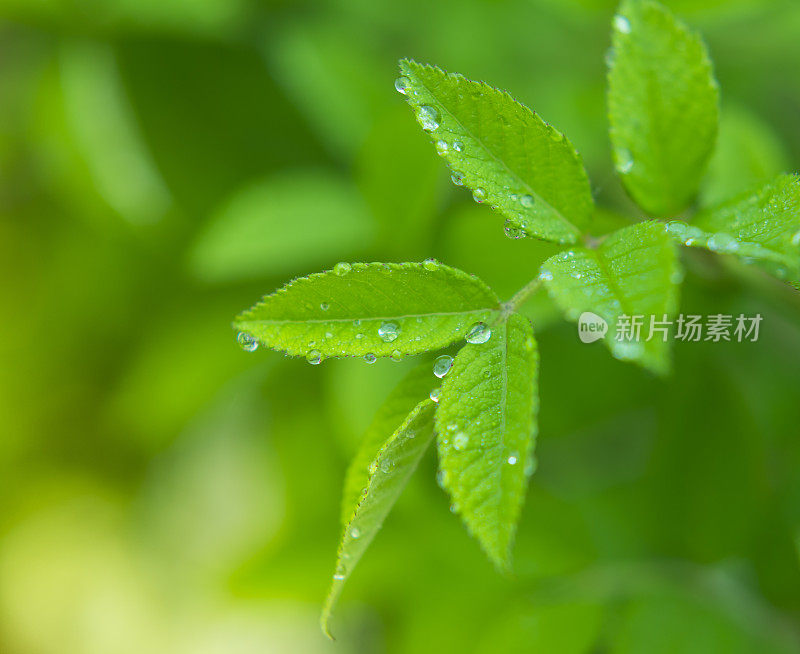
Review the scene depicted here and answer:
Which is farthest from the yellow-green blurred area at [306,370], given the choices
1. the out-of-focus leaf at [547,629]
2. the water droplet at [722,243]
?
the water droplet at [722,243]

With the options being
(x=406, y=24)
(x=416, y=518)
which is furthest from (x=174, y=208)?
(x=416, y=518)

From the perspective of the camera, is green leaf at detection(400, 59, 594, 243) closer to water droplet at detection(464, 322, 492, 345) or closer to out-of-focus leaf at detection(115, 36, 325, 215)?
water droplet at detection(464, 322, 492, 345)

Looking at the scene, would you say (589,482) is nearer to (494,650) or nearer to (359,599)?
Answer: (494,650)

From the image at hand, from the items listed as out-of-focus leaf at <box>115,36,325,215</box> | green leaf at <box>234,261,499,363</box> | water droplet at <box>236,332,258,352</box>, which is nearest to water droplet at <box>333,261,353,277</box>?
green leaf at <box>234,261,499,363</box>

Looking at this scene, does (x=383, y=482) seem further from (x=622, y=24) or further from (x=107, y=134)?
(x=107, y=134)

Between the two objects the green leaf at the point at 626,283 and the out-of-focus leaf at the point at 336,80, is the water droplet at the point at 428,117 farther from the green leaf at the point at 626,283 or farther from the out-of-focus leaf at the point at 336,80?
the out-of-focus leaf at the point at 336,80
